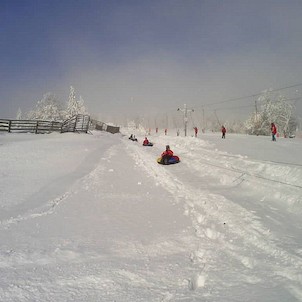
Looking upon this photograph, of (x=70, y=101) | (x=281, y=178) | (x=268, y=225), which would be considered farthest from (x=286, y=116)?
(x=268, y=225)

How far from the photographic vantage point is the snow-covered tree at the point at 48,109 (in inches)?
3280

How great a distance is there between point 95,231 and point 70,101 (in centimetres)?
8781

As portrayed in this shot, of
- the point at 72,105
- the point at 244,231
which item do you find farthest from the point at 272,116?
the point at 244,231

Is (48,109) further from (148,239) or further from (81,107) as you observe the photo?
(148,239)

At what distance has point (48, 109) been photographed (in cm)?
8381

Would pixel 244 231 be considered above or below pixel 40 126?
below

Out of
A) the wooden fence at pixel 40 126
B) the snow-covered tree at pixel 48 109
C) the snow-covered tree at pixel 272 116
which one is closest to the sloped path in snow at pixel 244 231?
the wooden fence at pixel 40 126

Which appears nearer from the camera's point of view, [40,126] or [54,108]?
[40,126]

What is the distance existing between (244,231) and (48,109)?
85.2m

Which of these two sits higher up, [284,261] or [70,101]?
[70,101]

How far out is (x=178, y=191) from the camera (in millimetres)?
8469

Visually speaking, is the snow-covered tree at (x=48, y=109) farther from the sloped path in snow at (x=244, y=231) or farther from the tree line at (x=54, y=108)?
the sloped path in snow at (x=244, y=231)

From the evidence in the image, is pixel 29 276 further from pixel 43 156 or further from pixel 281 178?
pixel 43 156

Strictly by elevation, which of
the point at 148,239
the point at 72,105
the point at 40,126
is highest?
the point at 72,105
